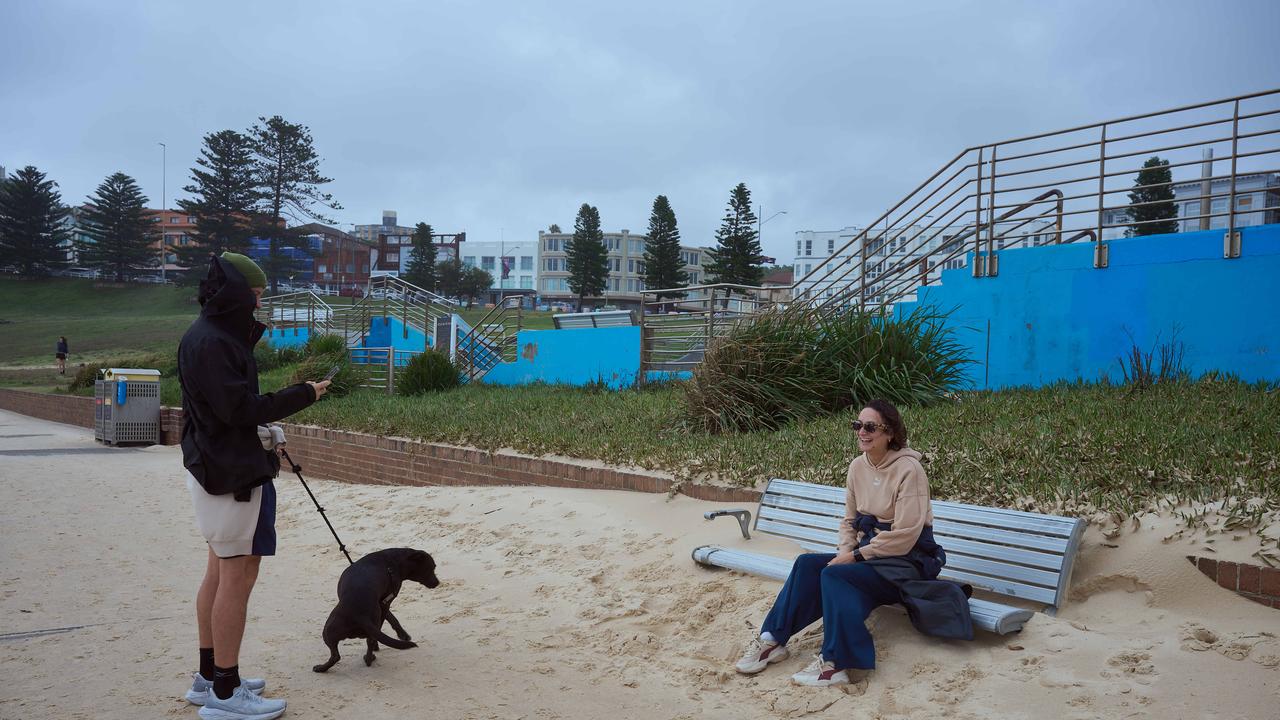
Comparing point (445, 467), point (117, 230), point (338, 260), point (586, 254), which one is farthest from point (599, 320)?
point (338, 260)

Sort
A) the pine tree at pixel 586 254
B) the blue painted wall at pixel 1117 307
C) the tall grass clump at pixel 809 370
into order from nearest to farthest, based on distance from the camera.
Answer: the tall grass clump at pixel 809 370 → the blue painted wall at pixel 1117 307 → the pine tree at pixel 586 254

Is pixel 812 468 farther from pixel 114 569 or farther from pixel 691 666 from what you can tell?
pixel 114 569

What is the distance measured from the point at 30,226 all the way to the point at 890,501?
6970 cm

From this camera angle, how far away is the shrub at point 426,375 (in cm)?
1581

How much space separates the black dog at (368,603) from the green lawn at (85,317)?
24913 millimetres

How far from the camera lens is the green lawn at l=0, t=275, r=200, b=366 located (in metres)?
37.6

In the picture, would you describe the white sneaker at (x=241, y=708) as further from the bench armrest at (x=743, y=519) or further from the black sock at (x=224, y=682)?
the bench armrest at (x=743, y=519)

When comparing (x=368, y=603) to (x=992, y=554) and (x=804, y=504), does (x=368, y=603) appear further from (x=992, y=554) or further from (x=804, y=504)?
(x=992, y=554)

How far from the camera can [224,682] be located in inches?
157

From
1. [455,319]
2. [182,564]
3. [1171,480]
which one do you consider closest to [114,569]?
[182,564]

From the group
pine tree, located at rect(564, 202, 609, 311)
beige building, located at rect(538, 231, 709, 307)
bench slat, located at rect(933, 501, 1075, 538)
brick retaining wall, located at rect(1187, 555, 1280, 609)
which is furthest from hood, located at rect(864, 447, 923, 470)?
beige building, located at rect(538, 231, 709, 307)

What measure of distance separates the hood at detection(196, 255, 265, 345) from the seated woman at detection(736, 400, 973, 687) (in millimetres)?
2702

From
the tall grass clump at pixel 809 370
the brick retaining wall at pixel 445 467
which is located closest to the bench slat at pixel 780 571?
the brick retaining wall at pixel 445 467

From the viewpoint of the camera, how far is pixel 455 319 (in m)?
20.6
